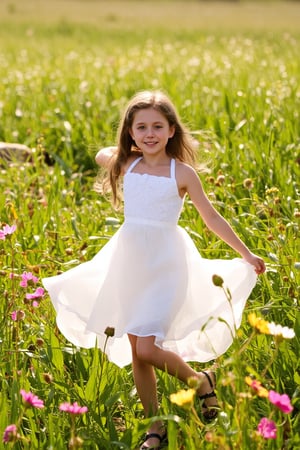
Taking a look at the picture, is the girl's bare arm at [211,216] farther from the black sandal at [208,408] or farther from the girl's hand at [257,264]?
the black sandal at [208,408]

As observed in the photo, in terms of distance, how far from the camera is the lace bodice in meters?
2.93

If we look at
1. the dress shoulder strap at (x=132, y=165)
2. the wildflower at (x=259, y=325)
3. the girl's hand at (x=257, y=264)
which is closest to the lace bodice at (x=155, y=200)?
the dress shoulder strap at (x=132, y=165)

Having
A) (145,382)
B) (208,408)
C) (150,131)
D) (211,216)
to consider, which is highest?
(150,131)

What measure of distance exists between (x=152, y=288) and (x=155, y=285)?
0.01 m

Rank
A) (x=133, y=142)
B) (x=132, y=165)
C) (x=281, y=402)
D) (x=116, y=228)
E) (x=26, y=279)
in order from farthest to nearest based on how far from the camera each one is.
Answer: (x=116, y=228), (x=133, y=142), (x=132, y=165), (x=26, y=279), (x=281, y=402)

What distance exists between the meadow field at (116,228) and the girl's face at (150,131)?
15.0 inches

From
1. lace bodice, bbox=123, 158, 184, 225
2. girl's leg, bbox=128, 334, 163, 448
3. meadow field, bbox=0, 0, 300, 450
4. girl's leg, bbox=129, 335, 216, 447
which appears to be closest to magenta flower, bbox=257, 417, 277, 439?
meadow field, bbox=0, 0, 300, 450

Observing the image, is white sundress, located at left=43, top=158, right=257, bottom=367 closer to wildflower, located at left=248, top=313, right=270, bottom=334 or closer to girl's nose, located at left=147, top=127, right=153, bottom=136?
girl's nose, located at left=147, top=127, right=153, bottom=136

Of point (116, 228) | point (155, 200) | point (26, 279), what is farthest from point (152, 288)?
point (116, 228)

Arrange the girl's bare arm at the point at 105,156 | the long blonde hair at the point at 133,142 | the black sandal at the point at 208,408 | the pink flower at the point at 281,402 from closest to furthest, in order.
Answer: the pink flower at the point at 281,402
the black sandal at the point at 208,408
the long blonde hair at the point at 133,142
the girl's bare arm at the point at 105,156

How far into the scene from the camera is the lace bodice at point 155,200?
293 centimetres

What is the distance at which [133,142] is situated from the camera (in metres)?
3.21

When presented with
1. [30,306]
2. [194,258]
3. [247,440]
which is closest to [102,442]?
[247,440]

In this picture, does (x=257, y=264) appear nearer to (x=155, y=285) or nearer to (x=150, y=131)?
(x=155, y=285)
